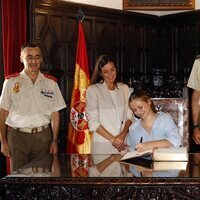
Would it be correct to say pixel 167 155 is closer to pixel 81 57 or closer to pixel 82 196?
pixel 82 196

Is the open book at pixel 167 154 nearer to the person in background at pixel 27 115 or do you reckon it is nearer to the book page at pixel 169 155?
the book page at pixel 169 155

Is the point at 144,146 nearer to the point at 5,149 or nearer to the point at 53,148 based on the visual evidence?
the point at 53,148

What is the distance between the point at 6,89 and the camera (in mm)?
3992

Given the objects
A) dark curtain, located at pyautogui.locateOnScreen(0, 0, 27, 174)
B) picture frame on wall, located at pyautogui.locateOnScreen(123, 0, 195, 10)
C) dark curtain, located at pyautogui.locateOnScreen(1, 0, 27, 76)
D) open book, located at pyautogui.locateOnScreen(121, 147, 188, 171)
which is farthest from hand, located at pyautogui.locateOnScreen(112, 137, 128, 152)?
picture frame on wall, located at pyautogui.locateOnScreen(123, 0, 195, 10)

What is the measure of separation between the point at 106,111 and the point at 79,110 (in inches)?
41.7

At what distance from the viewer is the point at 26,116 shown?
3.94 meters

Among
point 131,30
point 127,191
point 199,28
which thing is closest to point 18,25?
point 131,30

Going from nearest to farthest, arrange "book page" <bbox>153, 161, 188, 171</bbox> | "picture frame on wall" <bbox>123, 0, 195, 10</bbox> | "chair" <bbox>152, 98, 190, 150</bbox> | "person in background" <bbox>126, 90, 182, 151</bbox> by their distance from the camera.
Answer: "book page" <bbox>153, 161, 188, 171</bbox>, "person in background" <bbox>126, 90, 182, 151</bbox>, "chair" <bbox>152, 98, 190, 150</bbox>, "picture frame on wall" <bbox>123, 0, 195, 10</bbox>

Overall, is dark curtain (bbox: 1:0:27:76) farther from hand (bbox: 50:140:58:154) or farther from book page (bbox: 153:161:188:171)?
book page (bbox: 153:161:188:171)

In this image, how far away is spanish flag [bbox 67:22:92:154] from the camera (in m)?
4.96

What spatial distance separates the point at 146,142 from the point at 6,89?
1.59 meters

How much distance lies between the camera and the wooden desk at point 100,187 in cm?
225

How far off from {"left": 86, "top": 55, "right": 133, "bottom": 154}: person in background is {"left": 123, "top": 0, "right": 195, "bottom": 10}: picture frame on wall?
2054 mm

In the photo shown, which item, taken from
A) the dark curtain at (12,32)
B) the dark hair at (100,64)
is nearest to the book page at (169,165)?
the dark hair at (100,64)
